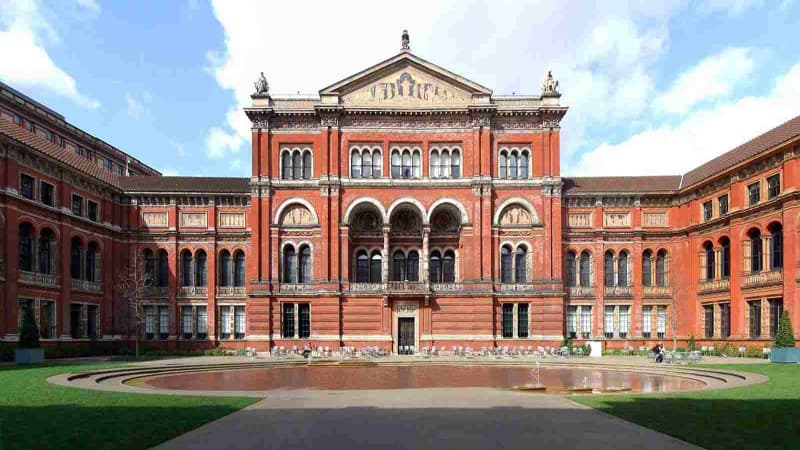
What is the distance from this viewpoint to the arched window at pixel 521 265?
52.2 meters

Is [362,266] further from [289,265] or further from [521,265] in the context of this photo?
[521,265]

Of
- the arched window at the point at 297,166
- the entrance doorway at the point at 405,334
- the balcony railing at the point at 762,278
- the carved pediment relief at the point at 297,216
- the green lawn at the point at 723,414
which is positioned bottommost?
the entrance doorway at the point at 405,334

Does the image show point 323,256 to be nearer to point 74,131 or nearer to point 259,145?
point 259,145

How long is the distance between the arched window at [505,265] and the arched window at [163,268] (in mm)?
28202

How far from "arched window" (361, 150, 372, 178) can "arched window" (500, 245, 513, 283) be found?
12.7 meters

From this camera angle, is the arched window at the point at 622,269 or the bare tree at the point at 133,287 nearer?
the bare tree at the point at 133,287

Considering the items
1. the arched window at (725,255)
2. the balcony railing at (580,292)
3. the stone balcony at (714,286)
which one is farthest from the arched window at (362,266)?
the arched window at (725,255)

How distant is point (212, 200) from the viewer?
54.4m

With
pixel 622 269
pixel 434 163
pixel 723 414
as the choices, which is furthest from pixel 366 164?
pixel 723 414

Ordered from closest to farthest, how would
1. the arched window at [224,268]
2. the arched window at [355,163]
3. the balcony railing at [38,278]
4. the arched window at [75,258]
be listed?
1. the balcony railing at [38,278]
2. the arched window at [75,258]
3. the arched window at [355,163]
4. the arched window at [224,268]

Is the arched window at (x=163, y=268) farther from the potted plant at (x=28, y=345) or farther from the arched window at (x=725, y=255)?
the arched window at (x=725, y=255)

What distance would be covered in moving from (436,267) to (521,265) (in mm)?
7125

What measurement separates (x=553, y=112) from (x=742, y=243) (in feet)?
55.9

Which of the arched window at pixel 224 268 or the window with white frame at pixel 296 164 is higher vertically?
the window with white frame at pixel 296 164
